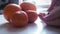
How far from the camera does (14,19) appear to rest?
0.55 meters

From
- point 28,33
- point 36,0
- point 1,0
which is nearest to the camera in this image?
point 28,33

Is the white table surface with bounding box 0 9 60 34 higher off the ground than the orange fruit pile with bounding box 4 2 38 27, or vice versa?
the orange fruit pile with bounding box 4 2 38 27

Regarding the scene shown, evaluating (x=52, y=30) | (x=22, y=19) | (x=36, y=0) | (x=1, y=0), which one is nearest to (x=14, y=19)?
(x=22, y=19)

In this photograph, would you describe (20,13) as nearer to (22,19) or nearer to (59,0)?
(22,19)

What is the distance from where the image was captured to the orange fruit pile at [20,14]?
1.81 ft

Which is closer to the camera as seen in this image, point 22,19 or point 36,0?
point 22,19

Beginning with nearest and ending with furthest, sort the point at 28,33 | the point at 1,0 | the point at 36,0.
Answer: the point at 28,33 → the point at 1,0 → the point at 36,0

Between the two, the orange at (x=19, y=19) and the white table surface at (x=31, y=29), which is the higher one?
the orange at (x=19, y=19)

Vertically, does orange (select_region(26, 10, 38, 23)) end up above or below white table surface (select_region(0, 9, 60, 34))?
above

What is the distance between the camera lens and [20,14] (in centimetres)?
55

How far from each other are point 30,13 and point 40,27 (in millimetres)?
74

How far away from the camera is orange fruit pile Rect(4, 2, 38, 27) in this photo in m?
0.55

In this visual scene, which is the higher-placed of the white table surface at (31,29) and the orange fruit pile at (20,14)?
the orange fruit pile at (20,14)

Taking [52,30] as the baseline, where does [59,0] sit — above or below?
above
